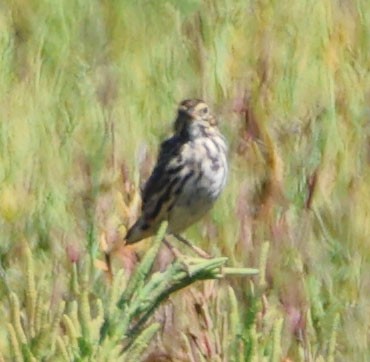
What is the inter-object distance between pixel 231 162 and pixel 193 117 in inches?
13.5

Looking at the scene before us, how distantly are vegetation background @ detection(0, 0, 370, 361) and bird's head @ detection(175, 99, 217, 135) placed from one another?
45mm

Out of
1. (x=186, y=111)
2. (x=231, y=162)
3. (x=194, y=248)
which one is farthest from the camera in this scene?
(x=186, y=111)

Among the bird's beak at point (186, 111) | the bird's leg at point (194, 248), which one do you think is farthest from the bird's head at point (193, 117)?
the bird's leg at point (194, 248)

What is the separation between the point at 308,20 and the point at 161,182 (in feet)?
2.02

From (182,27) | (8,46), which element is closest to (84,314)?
(8,46)

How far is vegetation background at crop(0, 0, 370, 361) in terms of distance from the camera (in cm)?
334

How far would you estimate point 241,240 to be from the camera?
355 centimetres

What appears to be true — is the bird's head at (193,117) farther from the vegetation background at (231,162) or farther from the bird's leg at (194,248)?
the bird's leg at (194,248)

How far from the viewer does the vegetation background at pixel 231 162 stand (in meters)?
3.34

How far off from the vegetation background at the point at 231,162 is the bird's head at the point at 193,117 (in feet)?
0.15

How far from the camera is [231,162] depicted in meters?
3.95

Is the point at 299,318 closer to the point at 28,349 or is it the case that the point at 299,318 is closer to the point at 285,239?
the point at 285,239

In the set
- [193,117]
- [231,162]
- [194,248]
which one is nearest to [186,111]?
[193,117]

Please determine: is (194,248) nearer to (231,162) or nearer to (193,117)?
(231,162)
